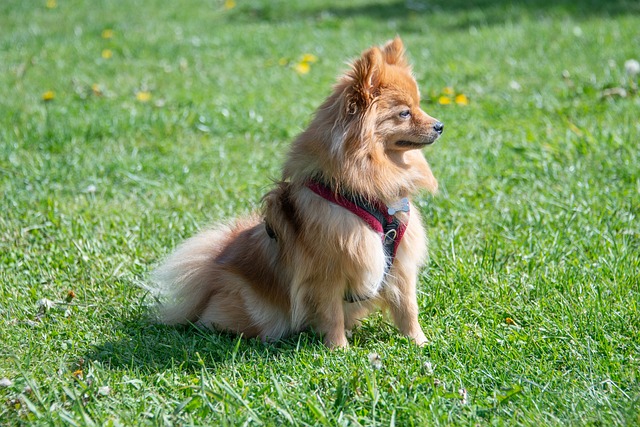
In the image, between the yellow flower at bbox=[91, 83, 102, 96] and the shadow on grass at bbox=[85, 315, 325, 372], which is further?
the yellow flower at bbox=[91, 83, 102, 96]

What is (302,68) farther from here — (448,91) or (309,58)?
(448,91)

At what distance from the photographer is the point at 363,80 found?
3.18 m

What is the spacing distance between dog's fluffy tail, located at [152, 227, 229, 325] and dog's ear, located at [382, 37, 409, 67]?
1.30m

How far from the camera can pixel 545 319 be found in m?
3.41

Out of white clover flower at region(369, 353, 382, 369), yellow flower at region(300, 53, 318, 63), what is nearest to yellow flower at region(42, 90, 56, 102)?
yellow flower at region(300, 53, 318, 63)

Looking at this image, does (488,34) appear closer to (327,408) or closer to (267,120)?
(267,120)

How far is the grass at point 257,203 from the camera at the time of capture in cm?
288

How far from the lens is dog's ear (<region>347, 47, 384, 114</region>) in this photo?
10.4 feet

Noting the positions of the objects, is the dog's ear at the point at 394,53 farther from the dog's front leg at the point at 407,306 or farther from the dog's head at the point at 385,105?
the dog's front leg at the point at 407,306

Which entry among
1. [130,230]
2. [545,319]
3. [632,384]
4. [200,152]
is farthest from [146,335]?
[200,152]

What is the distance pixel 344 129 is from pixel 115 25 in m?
8.16

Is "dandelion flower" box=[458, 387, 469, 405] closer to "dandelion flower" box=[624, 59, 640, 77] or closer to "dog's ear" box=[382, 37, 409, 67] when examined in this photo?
"dog's ear" box=[382, 37, 409, 67]

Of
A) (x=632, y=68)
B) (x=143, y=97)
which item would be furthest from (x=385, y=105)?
(x=632, y=68)

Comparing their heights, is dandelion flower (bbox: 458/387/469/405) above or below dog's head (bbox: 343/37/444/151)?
below
